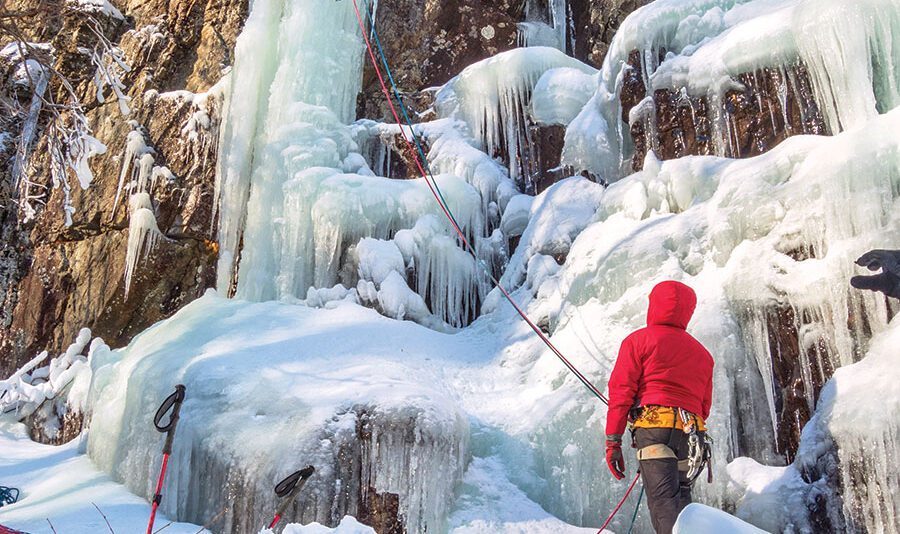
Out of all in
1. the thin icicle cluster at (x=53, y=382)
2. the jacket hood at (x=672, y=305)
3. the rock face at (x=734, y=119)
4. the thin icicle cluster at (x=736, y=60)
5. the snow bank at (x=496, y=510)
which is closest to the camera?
the jacket hood at (x=672, y=305)

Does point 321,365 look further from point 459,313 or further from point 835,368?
point 835,368

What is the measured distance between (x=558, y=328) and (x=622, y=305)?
0.69 metres

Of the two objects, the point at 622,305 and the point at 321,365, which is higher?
the point at 622,305

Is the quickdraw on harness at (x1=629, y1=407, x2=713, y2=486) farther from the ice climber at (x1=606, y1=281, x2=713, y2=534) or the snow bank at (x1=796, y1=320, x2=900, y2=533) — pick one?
the snow bank at (x1=796, y1=320, x2=900, y2=533)

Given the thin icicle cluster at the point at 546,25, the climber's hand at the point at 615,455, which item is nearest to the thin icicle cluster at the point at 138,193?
the thin icicle cluster at the point at 546,25

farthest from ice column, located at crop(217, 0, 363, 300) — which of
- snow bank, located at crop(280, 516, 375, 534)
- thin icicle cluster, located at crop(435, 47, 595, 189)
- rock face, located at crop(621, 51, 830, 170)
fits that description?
snow bank, located at crop(280, 516, 375, 534)

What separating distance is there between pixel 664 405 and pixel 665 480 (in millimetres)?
301

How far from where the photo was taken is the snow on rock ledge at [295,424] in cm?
439

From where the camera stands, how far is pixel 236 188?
8672 mm

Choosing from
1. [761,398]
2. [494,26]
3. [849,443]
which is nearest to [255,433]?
[761,398]

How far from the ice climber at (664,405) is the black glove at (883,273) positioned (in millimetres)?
1266

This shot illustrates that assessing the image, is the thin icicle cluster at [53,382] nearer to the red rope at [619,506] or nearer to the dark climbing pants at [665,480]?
the red rope at [619,506]

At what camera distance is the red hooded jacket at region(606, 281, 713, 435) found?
3146 millimetres

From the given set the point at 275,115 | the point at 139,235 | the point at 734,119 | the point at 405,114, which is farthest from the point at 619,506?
the point at 139,235
